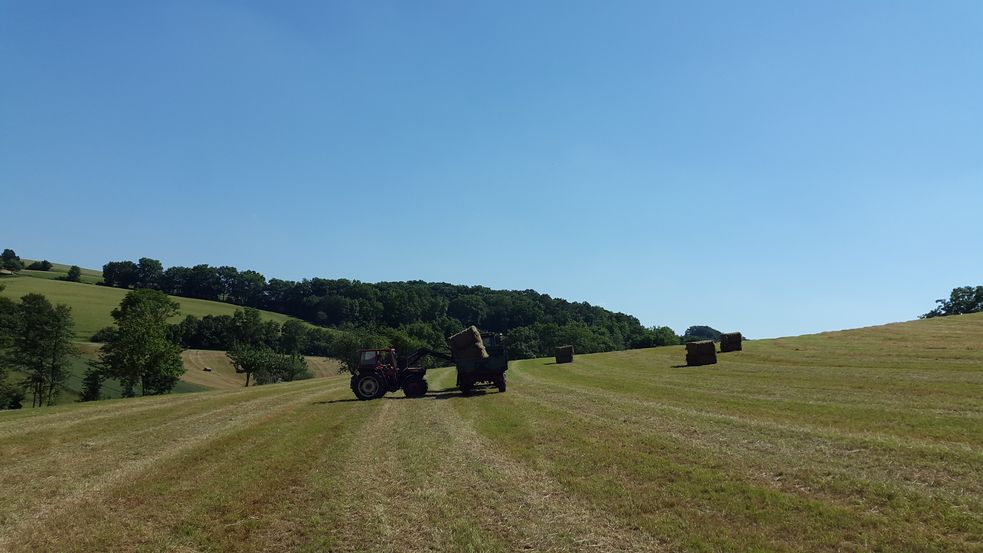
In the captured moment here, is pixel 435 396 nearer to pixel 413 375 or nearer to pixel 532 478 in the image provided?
pixel 413 375

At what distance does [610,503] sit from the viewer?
8.38 meters

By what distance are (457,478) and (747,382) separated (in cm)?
1939

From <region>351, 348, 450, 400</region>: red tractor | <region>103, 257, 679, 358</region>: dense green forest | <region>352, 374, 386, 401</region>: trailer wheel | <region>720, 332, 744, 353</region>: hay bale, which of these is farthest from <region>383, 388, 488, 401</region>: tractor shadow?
<region>103, 257, 679, 358</region>: dense green forest

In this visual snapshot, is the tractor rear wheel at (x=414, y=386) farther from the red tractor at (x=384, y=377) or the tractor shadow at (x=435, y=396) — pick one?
the tractor shadow at (x=435, y=396)

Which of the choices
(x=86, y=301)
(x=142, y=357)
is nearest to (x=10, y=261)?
(x=86, y=301)

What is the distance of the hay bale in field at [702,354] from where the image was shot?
38875mm

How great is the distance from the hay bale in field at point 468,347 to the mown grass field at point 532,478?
6926 mm

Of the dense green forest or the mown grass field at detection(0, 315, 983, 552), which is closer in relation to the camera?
the mown grass field at detection(0, 315, 983, 552)

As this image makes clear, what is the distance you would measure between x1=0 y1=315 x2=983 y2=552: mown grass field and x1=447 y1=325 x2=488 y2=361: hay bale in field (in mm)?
6926

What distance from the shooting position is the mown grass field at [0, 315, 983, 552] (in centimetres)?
729

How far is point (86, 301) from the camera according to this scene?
355 ft

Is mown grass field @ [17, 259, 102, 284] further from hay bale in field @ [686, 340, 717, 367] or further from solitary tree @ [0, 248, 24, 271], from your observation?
hay bale in field @ [686, 340, 717, 367]

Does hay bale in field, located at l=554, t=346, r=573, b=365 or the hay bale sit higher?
the hay bale

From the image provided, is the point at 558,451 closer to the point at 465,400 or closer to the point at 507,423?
the point at 507,423
